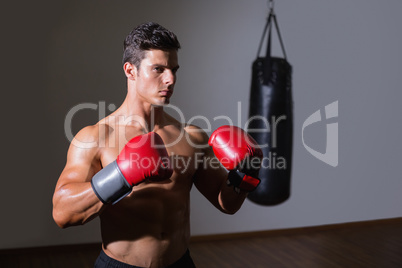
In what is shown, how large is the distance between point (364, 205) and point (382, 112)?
0.89m

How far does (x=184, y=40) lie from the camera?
3.46m

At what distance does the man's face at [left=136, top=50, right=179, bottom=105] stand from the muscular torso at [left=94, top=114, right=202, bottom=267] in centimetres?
14

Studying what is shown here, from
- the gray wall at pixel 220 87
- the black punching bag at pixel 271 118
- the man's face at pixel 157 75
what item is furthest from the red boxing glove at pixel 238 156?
the black punching bag at pixel 271 118

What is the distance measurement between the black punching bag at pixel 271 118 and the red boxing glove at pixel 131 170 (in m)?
2.35

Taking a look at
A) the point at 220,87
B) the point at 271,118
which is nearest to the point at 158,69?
the point at 220,87

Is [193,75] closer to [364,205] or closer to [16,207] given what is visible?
[16,207]

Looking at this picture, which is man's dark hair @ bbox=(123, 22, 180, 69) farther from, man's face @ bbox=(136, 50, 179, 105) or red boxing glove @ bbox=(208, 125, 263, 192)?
red boxing glove @ bbox=(208, 125, 263, 192)

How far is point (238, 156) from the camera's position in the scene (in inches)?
61.9

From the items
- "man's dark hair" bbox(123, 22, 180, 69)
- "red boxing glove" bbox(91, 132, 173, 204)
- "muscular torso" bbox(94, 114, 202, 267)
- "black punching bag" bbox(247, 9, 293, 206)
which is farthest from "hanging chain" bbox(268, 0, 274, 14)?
"red boxing glove" bbox(91, 132, 173, 204)

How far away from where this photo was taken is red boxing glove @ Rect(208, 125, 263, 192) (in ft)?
5.04

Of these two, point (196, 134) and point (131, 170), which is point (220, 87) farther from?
point (131, 170)

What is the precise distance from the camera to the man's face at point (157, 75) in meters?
1.44

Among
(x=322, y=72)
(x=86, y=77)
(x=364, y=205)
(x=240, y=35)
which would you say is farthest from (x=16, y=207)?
(x=364, y=205)

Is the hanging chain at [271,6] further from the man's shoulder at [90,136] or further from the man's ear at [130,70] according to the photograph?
the man's shoulder at [90,136]
